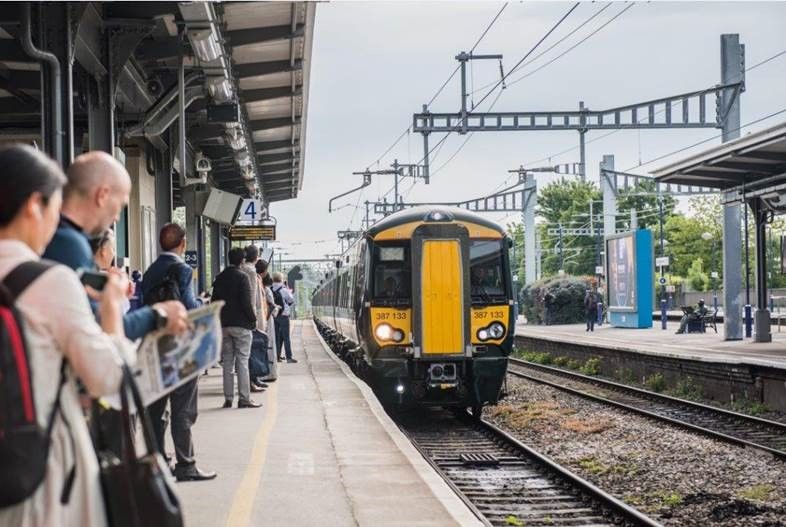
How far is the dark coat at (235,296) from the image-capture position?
36.3 feet

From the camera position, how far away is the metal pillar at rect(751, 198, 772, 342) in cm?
2397

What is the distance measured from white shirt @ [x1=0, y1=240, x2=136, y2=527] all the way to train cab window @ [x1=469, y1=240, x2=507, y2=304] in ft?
38.9

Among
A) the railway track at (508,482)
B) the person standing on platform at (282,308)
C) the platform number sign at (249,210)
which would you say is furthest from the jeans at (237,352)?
the platform number sign at (249,210)

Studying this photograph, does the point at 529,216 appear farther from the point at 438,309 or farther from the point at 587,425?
the point at 438,309

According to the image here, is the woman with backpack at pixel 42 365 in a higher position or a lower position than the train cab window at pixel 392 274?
lower

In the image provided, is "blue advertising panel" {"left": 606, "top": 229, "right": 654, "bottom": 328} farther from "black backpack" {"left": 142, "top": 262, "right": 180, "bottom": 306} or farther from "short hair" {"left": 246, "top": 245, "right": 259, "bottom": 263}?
"black backpack" {"left": 142, "top": 262, "right": 180, "bottom": 306}

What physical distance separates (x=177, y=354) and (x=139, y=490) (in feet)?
1.75

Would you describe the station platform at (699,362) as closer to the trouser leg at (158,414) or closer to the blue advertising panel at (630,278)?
the blue advertising panel at (630,278)

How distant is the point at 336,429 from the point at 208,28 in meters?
4.18

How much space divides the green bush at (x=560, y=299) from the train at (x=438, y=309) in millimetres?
30480

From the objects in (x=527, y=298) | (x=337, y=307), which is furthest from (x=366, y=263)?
(x=527, y=298)

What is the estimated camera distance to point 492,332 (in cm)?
1479

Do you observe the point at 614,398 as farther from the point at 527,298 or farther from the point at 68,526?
the point at 527,298

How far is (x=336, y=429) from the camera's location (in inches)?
447
